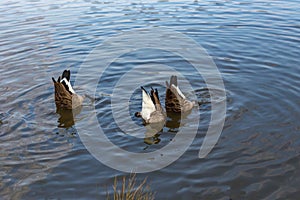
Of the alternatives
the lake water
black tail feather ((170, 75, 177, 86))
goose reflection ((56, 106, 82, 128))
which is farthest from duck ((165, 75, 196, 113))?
goose reflection ((56, 106, 82, 128))

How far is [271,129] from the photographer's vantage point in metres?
7.59

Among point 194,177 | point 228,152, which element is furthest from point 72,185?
point 228,152

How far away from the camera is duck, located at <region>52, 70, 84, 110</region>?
9.09 meters

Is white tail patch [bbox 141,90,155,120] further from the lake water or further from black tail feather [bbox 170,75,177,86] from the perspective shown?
black tail feather [bbox 170,75,177,86]

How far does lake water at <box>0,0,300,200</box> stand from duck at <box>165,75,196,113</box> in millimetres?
325

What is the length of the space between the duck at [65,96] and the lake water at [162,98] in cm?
27

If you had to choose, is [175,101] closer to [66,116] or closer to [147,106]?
[147,106]

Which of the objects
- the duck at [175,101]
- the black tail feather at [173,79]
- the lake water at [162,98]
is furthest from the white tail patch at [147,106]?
the black tail feather at [173,79]

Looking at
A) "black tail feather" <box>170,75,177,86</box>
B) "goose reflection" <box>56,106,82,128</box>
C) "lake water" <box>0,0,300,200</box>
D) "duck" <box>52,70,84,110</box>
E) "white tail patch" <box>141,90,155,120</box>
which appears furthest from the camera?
"duck" <box>52,70,84,110</box>

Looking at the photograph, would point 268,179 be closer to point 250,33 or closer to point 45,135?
point 45,135

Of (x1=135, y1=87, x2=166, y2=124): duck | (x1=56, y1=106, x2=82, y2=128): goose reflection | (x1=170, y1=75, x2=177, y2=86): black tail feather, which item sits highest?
(x1=170, y1=75, x2=177, y2=86): black tail feather

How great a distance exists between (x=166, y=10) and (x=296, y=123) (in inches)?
412

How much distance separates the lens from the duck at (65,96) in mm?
9086

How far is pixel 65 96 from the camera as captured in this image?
358 inches
